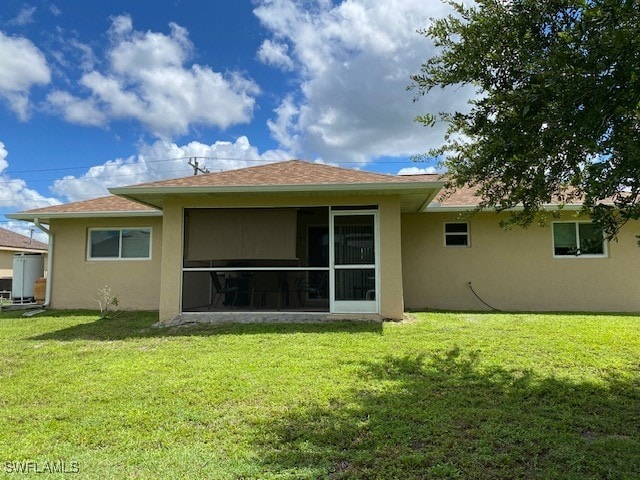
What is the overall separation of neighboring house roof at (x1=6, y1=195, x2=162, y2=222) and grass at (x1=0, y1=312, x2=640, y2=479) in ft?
15.6

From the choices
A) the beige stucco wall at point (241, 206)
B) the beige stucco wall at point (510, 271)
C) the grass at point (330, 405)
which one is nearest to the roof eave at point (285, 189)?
the beige stucco wall at point (241, 206)

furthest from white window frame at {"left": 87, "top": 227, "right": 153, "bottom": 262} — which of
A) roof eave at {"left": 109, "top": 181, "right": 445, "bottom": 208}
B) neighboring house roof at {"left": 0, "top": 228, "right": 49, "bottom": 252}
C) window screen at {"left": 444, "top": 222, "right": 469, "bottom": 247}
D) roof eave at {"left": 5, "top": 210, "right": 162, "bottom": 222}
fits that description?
neighboring house roof at {"left": 0, "top": 228, "right": 49, "bottom": 252}

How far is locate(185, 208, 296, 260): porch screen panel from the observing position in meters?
9.64

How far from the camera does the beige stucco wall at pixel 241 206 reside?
8.88 meters

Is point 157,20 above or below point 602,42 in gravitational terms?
above

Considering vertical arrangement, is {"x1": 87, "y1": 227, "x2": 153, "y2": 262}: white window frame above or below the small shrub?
above

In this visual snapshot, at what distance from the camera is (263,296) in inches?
441

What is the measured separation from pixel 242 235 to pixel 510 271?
6987 mm

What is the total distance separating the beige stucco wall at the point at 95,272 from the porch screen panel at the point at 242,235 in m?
2.69

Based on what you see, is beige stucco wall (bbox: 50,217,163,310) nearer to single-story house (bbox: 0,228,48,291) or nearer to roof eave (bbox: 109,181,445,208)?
roof eave (bbox: 109,181,445,208)

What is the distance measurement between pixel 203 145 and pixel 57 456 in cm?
3069

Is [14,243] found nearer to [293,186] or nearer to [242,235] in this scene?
[242,235]

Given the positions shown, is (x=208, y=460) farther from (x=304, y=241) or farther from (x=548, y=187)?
(x=304, y=241)

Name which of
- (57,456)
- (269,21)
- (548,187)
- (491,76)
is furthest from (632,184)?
(269,21)
